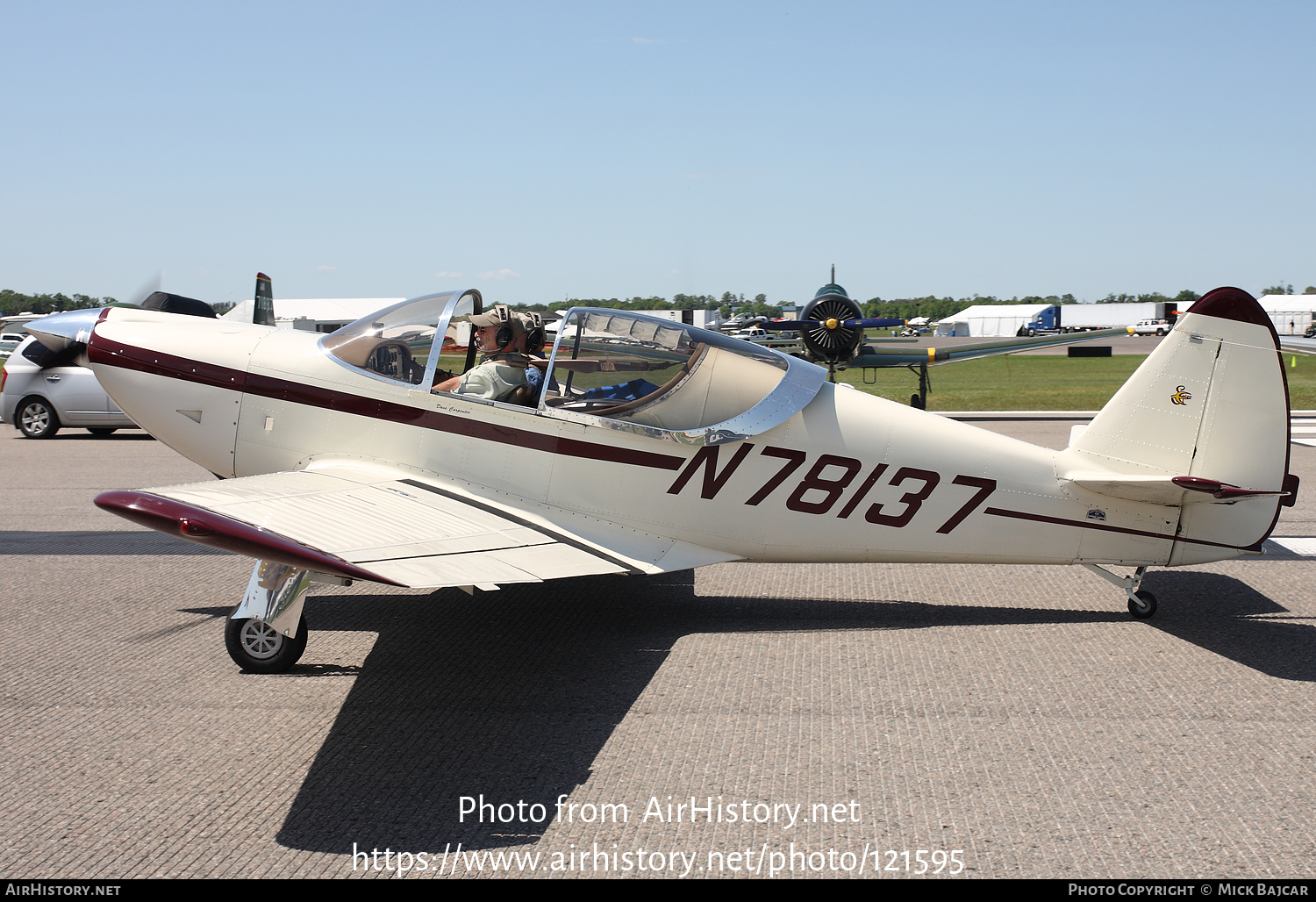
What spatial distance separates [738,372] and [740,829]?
305 cm

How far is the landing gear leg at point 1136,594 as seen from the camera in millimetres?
6035

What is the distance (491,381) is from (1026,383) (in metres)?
29.3

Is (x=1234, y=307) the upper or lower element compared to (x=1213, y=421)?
upper

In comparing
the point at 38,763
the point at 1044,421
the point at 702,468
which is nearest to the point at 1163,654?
the point at 702,468

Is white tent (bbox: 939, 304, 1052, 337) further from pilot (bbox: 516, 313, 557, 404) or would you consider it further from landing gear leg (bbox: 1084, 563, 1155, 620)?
pilot (bbox: 516, 313, 557, 404)

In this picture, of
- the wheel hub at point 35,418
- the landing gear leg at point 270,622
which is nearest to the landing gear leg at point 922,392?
the wheel hub at point 35,418

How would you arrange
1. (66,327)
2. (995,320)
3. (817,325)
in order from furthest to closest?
(995,320) → (817,325) → (66,327)

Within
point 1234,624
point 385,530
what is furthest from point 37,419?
point 1234,624

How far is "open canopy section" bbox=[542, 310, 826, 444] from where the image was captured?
5773 millimetres

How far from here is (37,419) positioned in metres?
16.1

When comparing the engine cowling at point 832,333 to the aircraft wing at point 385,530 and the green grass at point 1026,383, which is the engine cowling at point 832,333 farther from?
the aircraft wing at point 385,530

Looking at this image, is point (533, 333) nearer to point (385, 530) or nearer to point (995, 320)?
point (385, 530)

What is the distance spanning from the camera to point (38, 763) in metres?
4.04

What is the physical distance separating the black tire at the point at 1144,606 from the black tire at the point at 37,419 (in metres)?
16.5
